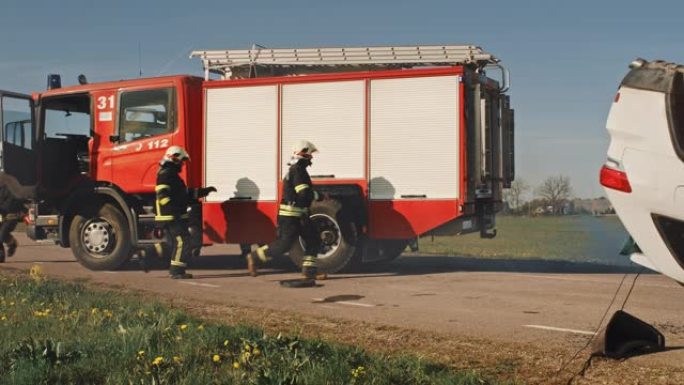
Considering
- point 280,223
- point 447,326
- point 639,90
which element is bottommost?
point 447,326

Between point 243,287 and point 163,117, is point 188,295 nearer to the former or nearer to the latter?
point 243,287

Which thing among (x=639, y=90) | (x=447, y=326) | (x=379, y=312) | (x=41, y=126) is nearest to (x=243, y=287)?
(x=379, y=312)

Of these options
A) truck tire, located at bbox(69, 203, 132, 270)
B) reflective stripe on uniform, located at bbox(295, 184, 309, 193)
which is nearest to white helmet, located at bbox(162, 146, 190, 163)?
truck tire, located at bbox(69, 203, 132, 270)

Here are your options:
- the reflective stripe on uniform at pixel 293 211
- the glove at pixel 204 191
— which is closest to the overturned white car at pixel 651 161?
the reflective stripe on uniform at pixel 293 211

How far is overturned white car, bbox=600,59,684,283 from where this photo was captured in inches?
161

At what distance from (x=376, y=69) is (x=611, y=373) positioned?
7094mm

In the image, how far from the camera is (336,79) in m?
10.7

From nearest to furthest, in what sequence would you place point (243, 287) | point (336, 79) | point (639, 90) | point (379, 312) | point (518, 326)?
point (639, 90), point (518, 326), point (379, 312), point (243, 287), point (336, 79)

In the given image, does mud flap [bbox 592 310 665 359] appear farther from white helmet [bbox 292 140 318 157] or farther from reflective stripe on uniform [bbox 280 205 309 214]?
white helmet [bbox 292 140 318 157]

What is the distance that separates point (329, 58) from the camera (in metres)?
11.1

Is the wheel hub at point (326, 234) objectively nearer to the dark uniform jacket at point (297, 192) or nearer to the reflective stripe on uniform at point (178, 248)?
the dark uniform jacket at point (297, 192)

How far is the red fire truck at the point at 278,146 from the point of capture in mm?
10266

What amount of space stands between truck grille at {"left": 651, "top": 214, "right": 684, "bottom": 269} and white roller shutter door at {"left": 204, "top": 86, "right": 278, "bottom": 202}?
23.9ft

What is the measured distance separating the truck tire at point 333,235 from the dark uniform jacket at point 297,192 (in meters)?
0.66
